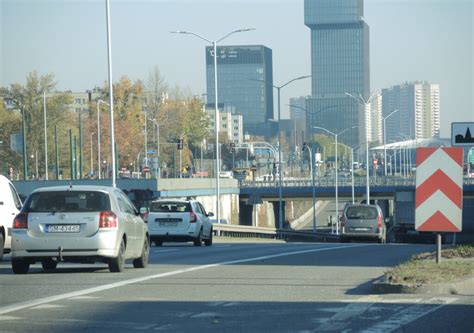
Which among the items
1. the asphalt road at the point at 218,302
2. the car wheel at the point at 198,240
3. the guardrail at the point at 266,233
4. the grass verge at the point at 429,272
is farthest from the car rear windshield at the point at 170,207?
the guardrail at the point at 266,233

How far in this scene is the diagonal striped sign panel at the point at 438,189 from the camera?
17641 millimetres

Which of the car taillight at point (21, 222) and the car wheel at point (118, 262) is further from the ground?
the car taillight at point (21, 222)

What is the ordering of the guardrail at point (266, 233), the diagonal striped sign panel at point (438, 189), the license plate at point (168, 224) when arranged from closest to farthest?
the diagonal striped sign panel at point (438, 189) → the license plate at point (168, 224) → the guardrail at point (266, 233)

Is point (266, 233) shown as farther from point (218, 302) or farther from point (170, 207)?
point (218, 302)

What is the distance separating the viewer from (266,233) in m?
72.3

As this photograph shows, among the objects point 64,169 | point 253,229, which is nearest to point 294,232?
point 253,229

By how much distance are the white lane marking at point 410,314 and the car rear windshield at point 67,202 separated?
23.0 ft

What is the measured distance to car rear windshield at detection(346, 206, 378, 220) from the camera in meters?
49.2

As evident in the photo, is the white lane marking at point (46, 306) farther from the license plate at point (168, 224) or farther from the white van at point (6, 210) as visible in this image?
the license plate at point (168, 224)

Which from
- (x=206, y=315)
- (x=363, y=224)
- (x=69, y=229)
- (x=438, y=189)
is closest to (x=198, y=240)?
(x=363, y=224)

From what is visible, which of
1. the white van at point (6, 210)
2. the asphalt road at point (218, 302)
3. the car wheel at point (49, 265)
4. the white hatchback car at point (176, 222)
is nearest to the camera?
the asphalt road at point (218, 302)

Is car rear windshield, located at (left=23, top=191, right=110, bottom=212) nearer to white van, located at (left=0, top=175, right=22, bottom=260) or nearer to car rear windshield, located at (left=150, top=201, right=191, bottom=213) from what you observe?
white van, located at (left=0, top=175, right=22, bottom=260)

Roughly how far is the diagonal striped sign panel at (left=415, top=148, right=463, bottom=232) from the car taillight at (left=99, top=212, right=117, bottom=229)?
504 centimetres

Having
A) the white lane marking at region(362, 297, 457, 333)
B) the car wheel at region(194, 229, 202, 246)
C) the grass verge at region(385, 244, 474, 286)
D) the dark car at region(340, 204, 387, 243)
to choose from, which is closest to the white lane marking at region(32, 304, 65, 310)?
the white lane marking at region(362, 297, 457, 333)
